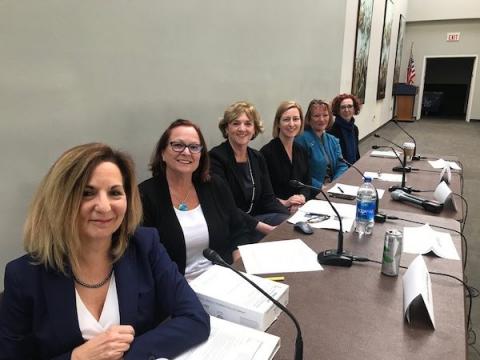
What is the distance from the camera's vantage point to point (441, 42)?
11.2 m

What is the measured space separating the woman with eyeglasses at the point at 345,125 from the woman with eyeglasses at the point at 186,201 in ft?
8.04

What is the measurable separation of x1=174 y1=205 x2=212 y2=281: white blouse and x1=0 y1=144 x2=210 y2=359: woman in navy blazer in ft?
1.98

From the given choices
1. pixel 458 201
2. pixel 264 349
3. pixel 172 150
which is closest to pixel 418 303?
pixel 264 349

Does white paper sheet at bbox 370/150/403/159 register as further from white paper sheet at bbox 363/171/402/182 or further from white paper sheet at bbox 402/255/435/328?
white paper sheet at bbox 402/255/435/328

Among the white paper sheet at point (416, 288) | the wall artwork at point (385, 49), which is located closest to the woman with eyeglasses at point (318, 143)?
the white paper sheet at point (416, 288)

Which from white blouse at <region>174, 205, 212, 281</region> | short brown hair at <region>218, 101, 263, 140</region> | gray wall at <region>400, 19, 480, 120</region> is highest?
gray wall at <region>400, 19, 480, 120</region>

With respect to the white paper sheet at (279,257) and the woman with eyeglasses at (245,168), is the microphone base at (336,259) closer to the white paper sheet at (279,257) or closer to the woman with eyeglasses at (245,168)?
the white paper sheet at (279,257)

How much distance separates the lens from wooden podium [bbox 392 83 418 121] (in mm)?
11445

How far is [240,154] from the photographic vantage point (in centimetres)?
247

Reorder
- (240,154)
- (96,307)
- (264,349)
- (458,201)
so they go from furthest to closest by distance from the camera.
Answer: (240,154) < (458,201) < (96,307) < (264,349)

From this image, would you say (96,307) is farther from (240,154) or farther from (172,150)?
(240,154)

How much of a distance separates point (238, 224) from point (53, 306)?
3.67 ft

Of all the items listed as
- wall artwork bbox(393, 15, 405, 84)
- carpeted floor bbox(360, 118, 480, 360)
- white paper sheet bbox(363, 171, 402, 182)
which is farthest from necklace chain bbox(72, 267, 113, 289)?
wall artwork bbox(393, 15, 405, 84)

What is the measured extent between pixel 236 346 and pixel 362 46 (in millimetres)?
6560
